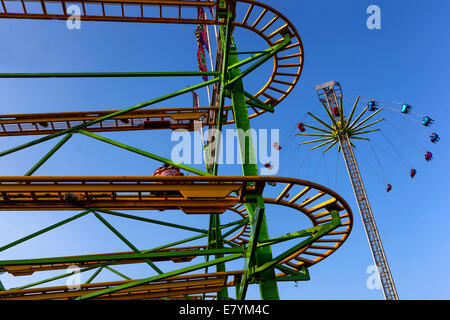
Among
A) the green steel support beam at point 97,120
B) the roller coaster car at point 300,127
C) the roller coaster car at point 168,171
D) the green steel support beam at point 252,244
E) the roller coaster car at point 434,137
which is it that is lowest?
the green steel support beam at point 252,244

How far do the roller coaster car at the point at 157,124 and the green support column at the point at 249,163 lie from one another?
11.8ft

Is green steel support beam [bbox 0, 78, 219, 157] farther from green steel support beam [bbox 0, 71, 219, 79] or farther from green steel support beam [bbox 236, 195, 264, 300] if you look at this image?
green steel support beam [bbox 236, 195, 264, 300]

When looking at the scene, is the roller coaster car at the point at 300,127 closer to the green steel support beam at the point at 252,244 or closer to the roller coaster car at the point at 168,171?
the roller coaster car at the point at 168,171

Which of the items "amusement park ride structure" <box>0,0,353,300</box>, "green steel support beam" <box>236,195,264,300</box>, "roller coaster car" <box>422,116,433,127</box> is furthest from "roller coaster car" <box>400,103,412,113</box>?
"green steel support beam" <box>236,195,264,300</box>

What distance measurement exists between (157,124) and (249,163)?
5.45 meters

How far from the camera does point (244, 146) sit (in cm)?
1259

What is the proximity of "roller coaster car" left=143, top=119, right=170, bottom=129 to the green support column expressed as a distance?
359 cm

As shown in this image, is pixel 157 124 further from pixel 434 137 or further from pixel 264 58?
pixel 434 137

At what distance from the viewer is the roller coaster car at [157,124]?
51.6ft

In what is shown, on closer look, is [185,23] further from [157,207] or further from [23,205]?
[23,205]

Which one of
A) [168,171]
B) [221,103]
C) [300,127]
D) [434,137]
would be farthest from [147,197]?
[434,137]

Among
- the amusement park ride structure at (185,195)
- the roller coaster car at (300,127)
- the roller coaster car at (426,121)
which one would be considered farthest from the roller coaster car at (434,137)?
the amusement park ride structure at (185,195)
